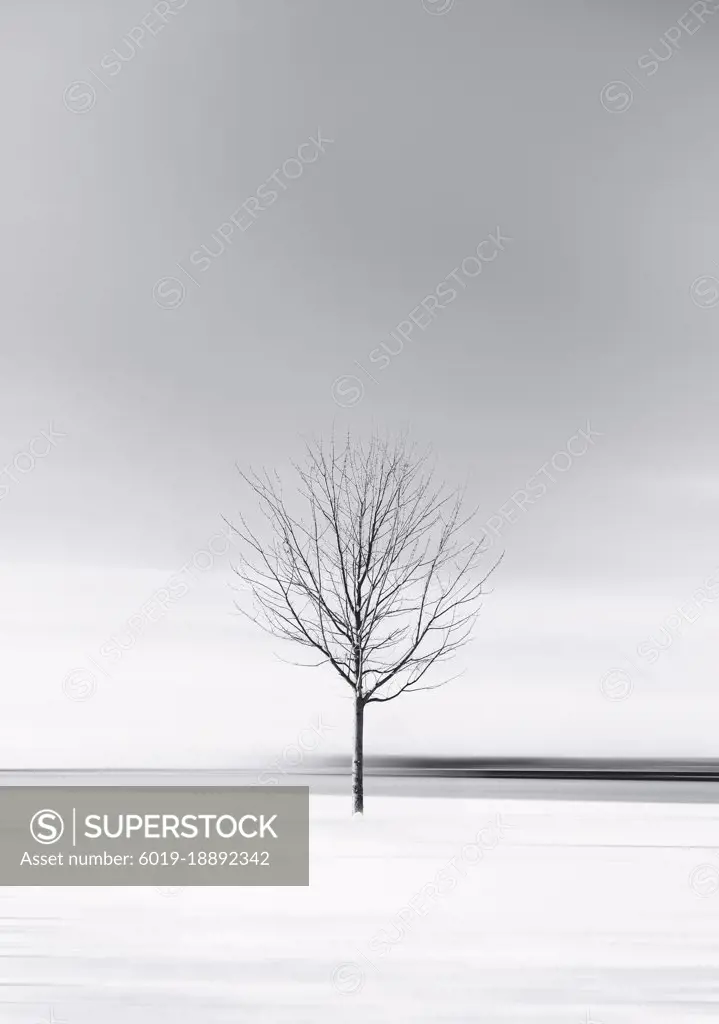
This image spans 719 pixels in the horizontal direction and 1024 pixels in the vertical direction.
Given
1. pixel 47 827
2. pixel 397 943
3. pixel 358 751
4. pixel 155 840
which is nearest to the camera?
pixel 397 943

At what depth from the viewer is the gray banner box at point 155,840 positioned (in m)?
8.15

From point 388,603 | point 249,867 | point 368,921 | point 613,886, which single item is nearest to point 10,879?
point 249,867

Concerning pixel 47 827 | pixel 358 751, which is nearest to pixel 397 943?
pixel 47 827

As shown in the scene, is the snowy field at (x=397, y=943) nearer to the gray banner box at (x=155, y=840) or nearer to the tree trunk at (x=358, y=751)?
the gray banner box at (x=155, y=840)

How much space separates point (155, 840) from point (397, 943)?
181 inches

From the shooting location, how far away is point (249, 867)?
861 centimetres

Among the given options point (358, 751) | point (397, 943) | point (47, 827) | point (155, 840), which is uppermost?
point (358, 751)

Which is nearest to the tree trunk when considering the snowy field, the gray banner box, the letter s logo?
the gray banner box

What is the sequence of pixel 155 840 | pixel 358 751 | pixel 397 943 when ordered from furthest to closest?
pixel 358 751
pixel 155 840
pixel 397 943

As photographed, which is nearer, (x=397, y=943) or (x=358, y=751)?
(x=397, y=943)

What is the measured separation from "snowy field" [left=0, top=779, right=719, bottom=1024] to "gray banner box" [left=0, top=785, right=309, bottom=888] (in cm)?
44

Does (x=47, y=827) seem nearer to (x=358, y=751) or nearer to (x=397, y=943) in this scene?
(x=358, y=751)

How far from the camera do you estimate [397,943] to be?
603 centimetres

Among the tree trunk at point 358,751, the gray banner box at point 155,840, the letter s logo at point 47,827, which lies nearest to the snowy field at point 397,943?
the gray banner box at point 155,840
